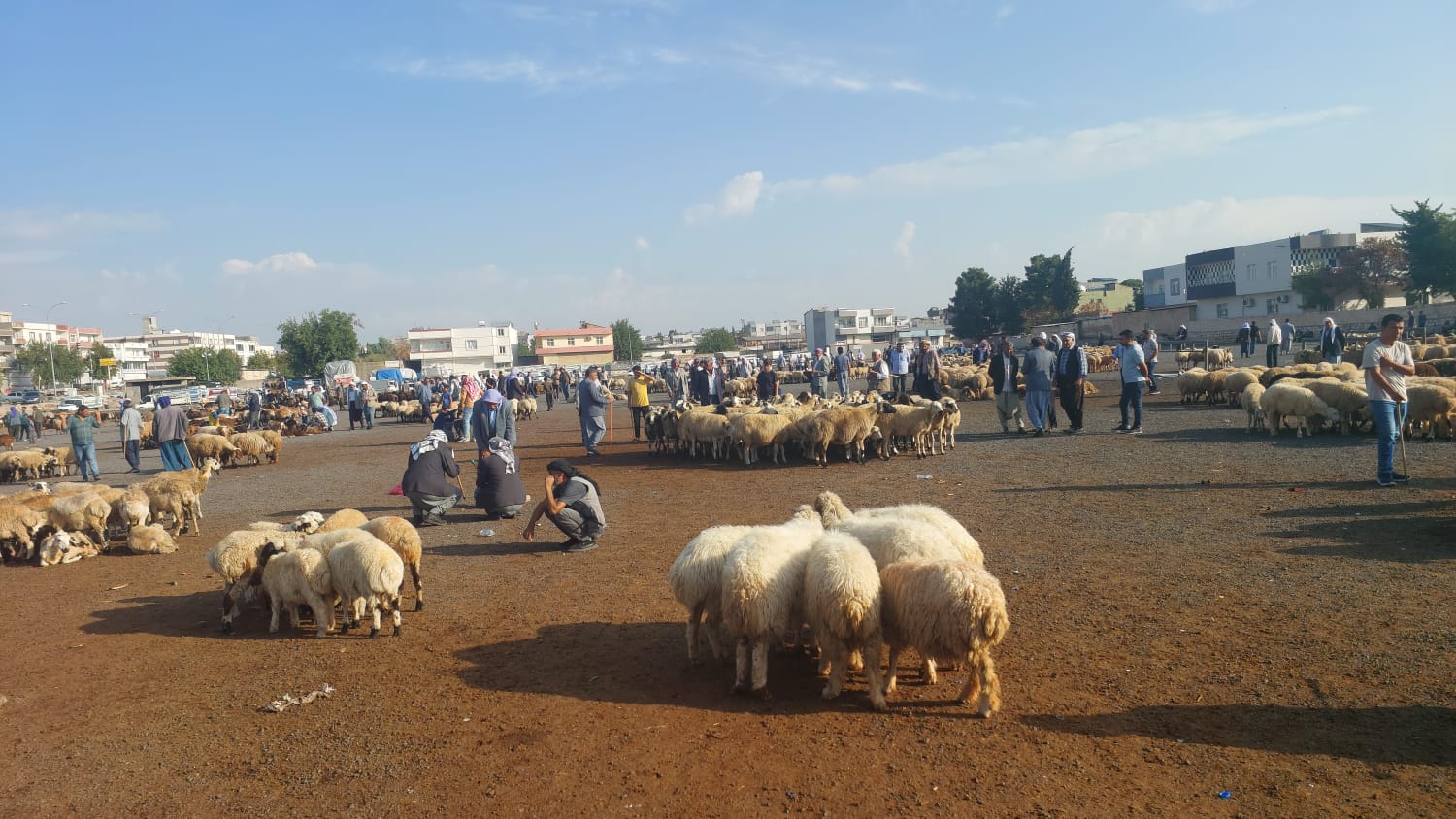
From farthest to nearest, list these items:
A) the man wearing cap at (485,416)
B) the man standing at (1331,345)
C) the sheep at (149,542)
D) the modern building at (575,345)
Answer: the modern building at (575,345), the man standing at (1331,345), the man wearing cap at (485,416), the sheep at (149,542)

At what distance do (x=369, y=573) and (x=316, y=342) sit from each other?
88250 mm

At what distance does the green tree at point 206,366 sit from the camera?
278 ft

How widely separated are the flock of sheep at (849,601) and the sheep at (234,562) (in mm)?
4203

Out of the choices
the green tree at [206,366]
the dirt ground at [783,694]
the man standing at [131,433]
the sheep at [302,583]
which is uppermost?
the green tree at [206,366]

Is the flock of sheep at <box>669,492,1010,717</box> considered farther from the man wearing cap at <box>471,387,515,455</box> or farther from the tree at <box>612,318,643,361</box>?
the tree at <box>612,318,643,361</box>

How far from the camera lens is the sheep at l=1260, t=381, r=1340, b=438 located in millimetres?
14422

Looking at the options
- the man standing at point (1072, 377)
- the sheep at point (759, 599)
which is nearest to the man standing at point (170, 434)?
the sheep at point (759, 599)

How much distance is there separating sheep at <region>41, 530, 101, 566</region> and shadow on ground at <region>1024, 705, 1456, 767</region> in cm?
1167

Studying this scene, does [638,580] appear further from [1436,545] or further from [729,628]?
[1436,545]

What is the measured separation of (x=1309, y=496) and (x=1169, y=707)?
6.56 metres

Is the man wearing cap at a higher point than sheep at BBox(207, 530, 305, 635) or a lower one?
higher

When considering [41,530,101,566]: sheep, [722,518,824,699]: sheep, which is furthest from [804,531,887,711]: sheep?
[41,530,101,566]: sheep

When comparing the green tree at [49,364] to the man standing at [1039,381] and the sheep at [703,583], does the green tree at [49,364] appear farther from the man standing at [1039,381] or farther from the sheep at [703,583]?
the sheep at [703,583]

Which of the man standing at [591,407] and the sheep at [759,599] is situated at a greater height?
the man standing at [591,407]
